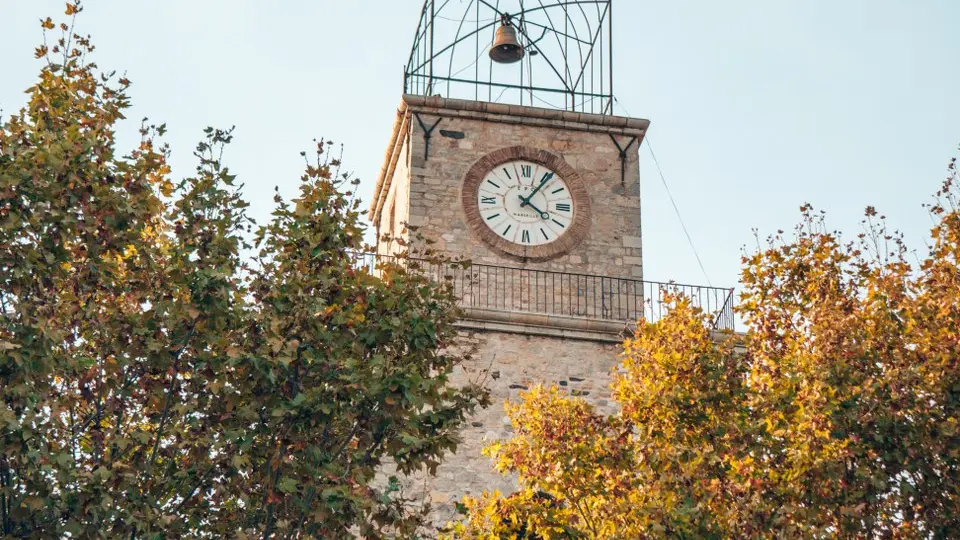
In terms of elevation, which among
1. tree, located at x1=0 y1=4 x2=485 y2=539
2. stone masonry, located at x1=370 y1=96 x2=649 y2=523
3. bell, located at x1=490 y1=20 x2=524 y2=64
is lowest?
tree, located at x1=0 y1=4 x2=485 y2=539

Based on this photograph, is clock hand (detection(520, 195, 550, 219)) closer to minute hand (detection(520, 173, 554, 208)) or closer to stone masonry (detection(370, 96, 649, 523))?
minute hand (detection(520, 173, 554, 208))

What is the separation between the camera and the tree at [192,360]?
43.6 feet

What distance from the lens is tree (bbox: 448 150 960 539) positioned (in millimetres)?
16078

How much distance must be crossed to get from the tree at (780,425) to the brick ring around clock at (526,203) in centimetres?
728

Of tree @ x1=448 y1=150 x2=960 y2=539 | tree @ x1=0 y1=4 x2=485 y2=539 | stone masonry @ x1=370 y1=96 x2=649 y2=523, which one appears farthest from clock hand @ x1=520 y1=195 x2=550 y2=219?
tree @ x1=0 y1=4 x2=485 y2=539

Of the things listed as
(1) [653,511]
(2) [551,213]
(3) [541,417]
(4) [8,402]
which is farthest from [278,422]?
(2) [551,213]

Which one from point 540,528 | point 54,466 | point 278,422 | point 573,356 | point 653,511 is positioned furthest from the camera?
point 573,356

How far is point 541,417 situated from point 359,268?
477cm

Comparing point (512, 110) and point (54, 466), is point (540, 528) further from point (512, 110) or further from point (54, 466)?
point (512, 110)

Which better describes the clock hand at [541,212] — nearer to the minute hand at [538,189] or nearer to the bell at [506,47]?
the minute hand at [538,189]

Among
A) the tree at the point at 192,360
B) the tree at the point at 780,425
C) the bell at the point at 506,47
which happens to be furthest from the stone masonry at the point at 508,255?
the tree at the point at 192,360

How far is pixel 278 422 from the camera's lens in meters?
14.0

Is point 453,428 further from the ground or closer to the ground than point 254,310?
closer to the ground

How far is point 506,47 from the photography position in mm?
27828
